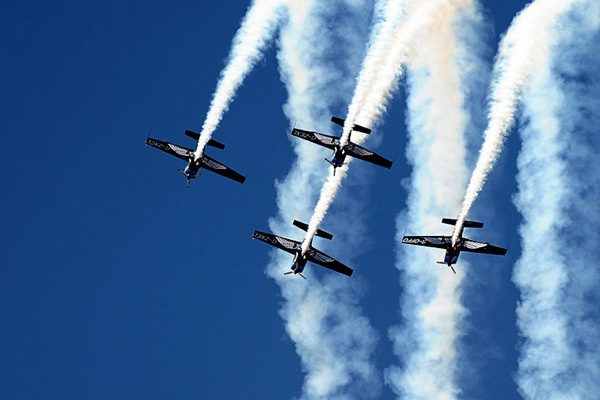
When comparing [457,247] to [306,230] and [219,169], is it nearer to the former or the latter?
[306,230]

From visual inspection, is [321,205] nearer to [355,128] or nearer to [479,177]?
[355,128]

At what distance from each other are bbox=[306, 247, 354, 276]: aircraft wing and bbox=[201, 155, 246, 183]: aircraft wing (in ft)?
21.1

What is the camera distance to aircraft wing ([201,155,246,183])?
71.2 metres

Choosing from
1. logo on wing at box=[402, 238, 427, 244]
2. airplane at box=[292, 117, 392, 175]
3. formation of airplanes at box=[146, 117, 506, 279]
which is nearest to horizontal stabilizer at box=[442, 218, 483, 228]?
formation of airplanes at box=[146, 117, 506, 279]

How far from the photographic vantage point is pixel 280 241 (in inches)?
2741

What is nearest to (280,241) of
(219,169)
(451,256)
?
(219,169)

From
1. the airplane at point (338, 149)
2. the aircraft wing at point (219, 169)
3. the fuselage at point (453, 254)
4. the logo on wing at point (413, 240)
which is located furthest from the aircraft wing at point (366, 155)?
the aircraft wing at point (219, 169)

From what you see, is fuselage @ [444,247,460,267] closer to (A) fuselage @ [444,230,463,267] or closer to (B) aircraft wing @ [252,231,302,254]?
(A) fuselage @ [444,230,463,267]

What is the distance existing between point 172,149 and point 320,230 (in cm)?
1019

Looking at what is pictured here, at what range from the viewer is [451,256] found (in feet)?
221

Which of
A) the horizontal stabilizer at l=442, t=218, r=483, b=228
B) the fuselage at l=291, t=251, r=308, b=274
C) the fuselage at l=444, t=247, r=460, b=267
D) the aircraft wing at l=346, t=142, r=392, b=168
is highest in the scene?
the aircraft wing at l=346, t=142, r=392, b=168

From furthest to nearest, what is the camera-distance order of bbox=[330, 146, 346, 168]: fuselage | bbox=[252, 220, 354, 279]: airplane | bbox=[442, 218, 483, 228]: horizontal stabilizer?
bbox=[252, 220, 354, 279]: airplane, bbox=[330, 146, 346, 168]: fuselage, bbox=[442, 218, 483, 228]: horizontal stabilizer

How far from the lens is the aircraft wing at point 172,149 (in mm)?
70688

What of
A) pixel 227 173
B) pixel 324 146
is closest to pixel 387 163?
pixel 324 146
